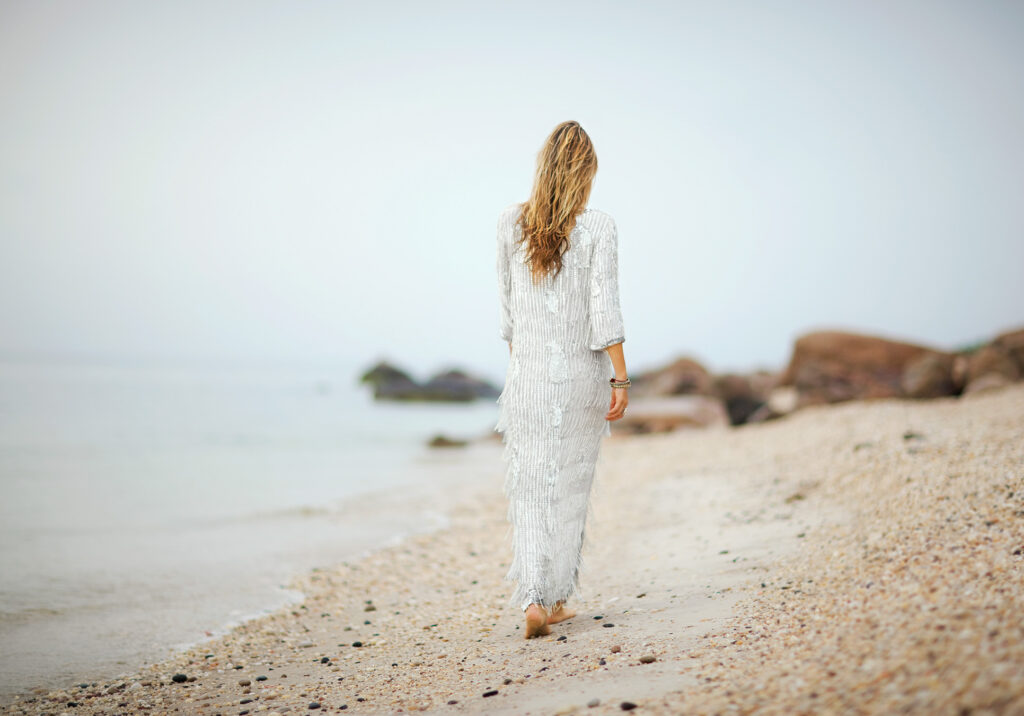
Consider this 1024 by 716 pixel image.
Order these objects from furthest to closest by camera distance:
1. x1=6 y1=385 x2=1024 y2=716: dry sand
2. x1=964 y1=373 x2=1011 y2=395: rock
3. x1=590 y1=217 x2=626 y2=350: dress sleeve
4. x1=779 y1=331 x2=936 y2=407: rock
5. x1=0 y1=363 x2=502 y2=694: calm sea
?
x1=779 y1=331 x2=936 y2=407: rock
x1=964 y1=373 x2=1011 y2=395: rock
x1=0 y1=363 x2=502 y2=694: calm sea
x1=590 y1=217 x2=626 y2=350: dress sleeve
x1=6 y1=385 x2=1024 y2=716: dry sand

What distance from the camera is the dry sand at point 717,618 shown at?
7.09 ft

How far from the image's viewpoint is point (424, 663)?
3.52 m

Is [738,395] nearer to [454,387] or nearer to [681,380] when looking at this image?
[681,380]

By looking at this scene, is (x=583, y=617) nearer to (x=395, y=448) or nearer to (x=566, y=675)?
(x=566, y=675)

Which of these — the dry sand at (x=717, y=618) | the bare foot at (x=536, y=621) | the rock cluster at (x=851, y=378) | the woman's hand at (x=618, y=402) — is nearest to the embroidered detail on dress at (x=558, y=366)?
the woman's hand at (x=618, y=402)

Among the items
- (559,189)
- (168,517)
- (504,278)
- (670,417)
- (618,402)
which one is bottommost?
(670,417)

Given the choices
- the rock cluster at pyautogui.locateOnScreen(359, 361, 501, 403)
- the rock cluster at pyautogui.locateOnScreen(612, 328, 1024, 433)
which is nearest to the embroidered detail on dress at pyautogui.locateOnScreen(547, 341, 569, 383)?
the rock cluster at pyautogui.locateOnScreen(612, 328, 1024, 433)

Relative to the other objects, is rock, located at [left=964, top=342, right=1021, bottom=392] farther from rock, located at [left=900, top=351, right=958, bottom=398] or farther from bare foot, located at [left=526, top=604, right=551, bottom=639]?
bare foot, located at [left=526, top=604, right=551, bottom=639]

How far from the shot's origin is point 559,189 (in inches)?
137

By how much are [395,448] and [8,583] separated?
11.0m

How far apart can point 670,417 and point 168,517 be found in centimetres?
1081

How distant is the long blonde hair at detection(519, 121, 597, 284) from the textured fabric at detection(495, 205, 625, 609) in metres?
0.07

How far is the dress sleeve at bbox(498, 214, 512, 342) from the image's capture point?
369cm

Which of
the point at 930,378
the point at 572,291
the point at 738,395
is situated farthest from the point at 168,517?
the point at 930,378
